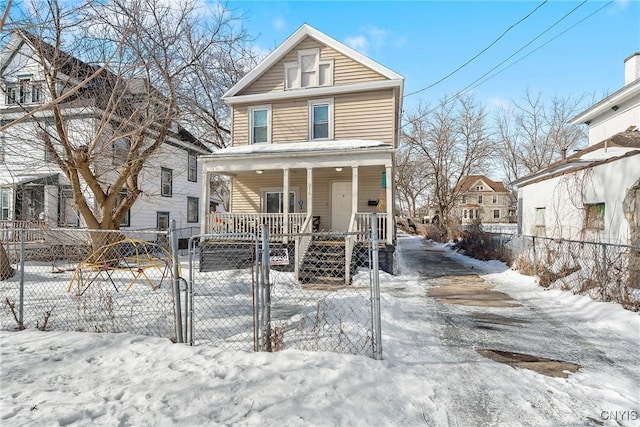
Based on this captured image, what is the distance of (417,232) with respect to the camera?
38750 mm

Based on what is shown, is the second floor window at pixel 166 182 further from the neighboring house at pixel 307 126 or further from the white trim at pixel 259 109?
the white trim at pixel 259 109

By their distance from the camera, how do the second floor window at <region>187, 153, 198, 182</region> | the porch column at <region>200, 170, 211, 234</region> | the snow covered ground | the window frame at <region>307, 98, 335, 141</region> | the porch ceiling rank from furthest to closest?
the second floor window at <region>187, 153, 198, 182</region>, the window frame at <region>307, 98, 335, 141</region>, the porch column at <region>200, 170, 211, 234</region>, the porch ceiling, the snow covered ground

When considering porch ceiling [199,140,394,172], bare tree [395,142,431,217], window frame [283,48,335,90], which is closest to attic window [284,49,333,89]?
window frame [283,48,335,90]

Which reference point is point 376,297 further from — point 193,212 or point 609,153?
point 193,212

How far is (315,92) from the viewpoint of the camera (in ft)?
43.4

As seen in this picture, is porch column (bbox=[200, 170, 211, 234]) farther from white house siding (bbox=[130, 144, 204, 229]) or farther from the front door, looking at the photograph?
white house siding (bbox=[130, 144, 204, 229])

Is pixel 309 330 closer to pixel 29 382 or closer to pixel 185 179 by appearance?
pixel 29 382

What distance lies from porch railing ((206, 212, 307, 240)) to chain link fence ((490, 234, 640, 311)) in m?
7.04

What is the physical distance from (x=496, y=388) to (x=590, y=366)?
59.2 inches

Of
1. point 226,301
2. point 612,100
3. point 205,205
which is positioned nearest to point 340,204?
point 205,205

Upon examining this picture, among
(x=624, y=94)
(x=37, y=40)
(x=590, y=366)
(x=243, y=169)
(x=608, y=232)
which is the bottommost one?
(x=590, y=366)

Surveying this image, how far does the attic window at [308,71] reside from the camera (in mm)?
13445

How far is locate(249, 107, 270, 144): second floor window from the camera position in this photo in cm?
1402

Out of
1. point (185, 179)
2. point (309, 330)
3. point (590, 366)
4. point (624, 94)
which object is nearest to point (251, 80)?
point (185, 179)
